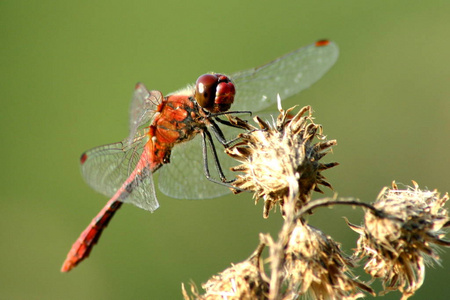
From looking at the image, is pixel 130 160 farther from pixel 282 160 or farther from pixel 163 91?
pixel 163 91

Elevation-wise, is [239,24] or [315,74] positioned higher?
[239,24]

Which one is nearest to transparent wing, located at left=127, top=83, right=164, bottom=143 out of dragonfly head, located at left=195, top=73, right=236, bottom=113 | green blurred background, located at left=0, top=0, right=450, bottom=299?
dragonfly head, located at left=195, top=73, right=236, bottom=113

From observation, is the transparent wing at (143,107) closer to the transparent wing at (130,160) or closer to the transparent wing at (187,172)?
the transparent wing at (130,160)

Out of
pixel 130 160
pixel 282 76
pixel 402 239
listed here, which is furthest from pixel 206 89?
pixel 402 239

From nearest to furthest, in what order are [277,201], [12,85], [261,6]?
[277,201] < [12,85] < [261,6]

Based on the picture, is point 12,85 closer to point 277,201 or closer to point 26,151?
point 26,151

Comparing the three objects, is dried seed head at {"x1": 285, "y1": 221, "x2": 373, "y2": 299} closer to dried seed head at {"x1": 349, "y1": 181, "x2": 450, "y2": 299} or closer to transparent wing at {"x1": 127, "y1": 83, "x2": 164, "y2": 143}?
dried seed head at {"x1": 349, "y1": 181, "x2": 450, "y2": 299}

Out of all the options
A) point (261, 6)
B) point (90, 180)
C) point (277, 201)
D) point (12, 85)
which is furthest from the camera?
point (261, 6)

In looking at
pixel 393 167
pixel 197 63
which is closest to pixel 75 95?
pixel 197 63

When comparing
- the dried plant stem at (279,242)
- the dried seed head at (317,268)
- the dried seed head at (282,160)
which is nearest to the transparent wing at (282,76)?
the dried seed head at (282,160)
